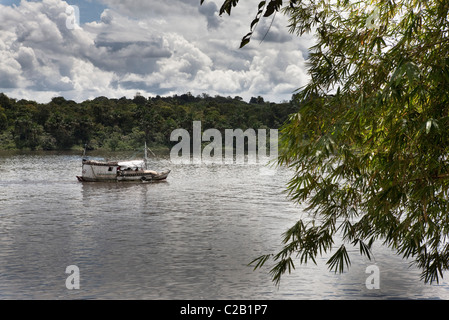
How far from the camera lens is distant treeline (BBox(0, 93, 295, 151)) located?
119m

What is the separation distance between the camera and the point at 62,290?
15648mm

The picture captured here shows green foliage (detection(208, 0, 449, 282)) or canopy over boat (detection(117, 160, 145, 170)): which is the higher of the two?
green foliage (detection(208, 0, 449, 282))

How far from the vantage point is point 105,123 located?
13350 centimetres

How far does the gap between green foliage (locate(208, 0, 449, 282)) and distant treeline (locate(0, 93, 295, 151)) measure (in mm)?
111089

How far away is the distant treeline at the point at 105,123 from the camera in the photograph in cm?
11912

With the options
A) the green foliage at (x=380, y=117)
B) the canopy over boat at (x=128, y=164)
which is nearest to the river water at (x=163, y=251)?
the green foliage at (x=380, y=117)

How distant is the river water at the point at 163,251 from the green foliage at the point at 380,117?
709 cm

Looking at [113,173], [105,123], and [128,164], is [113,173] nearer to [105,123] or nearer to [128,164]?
[128,164]

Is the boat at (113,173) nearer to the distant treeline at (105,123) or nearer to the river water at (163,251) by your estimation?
the river water at (163,251)

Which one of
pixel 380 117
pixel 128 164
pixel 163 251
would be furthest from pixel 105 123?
pixel 380 117

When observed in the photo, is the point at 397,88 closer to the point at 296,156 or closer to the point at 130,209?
the point at 296,156

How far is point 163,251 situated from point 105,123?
382 ft

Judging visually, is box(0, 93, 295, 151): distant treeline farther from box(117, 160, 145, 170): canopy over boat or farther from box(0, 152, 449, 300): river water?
box(0, 152, 449, 300): river water

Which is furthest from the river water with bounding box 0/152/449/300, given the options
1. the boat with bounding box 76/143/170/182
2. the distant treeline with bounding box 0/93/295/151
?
the distant treeline with bounding box 0/93/295/151
